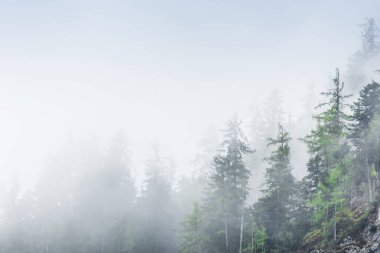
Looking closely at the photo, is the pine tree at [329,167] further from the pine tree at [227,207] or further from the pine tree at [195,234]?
the pine tree at [195,234]

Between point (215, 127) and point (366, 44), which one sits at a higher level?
point (366, 44)

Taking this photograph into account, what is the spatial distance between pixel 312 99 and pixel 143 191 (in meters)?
44.3

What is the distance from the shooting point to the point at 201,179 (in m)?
68.8

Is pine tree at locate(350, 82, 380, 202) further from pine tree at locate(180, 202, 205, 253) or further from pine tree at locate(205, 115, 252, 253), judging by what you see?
pine tree at locate(180, 202, 205, 253)

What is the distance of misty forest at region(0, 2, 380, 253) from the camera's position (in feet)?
109

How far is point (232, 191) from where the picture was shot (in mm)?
41969

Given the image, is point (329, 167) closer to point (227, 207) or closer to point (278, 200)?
point (278, 200)

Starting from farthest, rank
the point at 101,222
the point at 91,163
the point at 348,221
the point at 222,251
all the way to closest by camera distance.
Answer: the point at 91,163
the point at 101,222
the point at 222,251
the point at 348,221

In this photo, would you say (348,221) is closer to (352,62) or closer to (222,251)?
(222,251)

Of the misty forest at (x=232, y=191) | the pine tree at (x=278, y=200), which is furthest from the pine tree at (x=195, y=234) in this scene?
the pine tree at (x=278, y=200)

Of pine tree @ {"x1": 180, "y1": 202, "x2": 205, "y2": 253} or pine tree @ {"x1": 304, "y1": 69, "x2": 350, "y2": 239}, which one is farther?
pine tree @ {"x1": 180, "y1": 202, "x2": 205, "y2": 253}

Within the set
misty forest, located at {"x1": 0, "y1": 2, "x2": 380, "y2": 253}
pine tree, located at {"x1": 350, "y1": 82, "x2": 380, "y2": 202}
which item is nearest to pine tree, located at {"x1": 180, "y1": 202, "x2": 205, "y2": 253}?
misty forest, located at {"x1": 0, "y1": 2, "x2": 380, "y2": 253}

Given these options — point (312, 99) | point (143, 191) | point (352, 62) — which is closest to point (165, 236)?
point (143, 191)

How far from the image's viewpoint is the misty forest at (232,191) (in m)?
33.2
